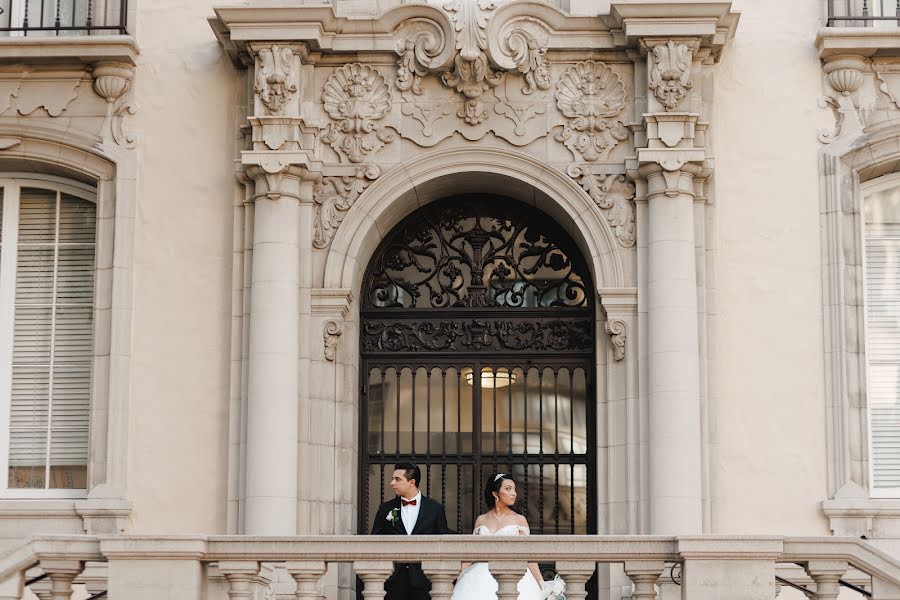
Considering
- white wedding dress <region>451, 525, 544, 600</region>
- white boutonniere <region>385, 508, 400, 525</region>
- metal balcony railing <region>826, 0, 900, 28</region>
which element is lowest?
white wedding dress <region>451, 525, 544, 600</region>

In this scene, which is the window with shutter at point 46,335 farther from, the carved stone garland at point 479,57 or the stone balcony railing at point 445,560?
the stone balcony railing at point 445,560

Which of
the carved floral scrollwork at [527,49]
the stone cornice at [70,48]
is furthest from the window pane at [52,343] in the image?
A: the carved floral scrollwork at [527,49]

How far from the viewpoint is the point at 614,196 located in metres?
15.0

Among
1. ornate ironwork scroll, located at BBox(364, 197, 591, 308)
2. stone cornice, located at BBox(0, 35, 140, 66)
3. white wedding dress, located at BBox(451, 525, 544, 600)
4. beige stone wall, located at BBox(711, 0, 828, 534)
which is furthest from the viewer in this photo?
ornate ironwork scroll, located at BBox(364, 197, 591, 308)

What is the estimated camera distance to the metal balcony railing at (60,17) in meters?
15.6

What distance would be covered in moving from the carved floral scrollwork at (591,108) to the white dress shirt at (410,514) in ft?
11.5

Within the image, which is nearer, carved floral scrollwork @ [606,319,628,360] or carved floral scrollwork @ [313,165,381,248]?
carved floral scrollwork @ [606,319,628,360]

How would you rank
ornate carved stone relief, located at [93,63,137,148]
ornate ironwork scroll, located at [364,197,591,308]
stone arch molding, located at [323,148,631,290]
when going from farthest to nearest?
1. ornate ironwork scroll, located at [364,197,591,308]
2. ornate carved stone relief, located at [93,63,137,148]
3. stone arch molding, located at [323,148,631,290]

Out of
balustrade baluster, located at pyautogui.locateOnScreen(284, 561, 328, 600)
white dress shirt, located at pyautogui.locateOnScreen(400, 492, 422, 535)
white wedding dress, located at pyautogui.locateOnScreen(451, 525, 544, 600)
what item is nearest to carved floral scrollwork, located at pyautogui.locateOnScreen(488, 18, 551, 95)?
white dress shirt, located at pyautogui.locateOnScreen(400, 492, 422, 535)

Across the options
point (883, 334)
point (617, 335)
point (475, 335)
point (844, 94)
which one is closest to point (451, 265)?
point (475, 335)

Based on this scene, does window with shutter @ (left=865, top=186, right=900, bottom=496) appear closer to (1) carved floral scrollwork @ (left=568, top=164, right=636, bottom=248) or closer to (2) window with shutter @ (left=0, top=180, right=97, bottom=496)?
(1) carved floral scrollwork @ (left=568, top=164, right=636, bottom=248)

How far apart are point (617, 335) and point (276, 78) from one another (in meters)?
3.71

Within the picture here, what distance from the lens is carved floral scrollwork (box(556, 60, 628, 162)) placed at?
15.1m

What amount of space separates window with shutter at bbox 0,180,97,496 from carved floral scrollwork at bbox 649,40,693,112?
5.31 m
